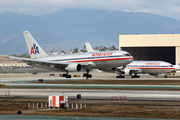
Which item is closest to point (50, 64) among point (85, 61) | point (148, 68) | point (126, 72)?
point (85, 61)

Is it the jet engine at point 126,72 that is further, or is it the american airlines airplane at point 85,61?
the jet engine at point 126,72

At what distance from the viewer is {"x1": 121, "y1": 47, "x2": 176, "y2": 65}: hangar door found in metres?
125

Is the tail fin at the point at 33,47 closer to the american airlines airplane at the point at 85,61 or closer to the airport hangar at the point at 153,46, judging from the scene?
the american airlines airplane at the point at 85,61

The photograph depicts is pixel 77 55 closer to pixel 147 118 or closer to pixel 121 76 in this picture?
pixel 121 76

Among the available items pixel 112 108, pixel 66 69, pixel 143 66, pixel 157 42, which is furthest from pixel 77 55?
pixel 157 42

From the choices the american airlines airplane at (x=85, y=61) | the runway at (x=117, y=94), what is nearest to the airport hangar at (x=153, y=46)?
the american airlines airplane at (x=85, y=61)

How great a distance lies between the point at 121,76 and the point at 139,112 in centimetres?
5578

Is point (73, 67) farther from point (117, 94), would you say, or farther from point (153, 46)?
point (153, 46)

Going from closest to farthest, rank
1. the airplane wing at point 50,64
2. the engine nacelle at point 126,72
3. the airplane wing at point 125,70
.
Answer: the airplane wing at point 50,64
the airplane wing at point 125,70
the engine nacelle at point 126,72

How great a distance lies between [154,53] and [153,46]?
16.7 feet

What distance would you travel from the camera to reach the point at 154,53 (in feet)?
418

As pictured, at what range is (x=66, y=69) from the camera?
63062 millimetres

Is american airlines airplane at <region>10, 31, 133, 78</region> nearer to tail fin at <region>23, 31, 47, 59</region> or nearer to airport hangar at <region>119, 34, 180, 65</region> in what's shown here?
tail fin at <region>23, 31, 47, 59</region>

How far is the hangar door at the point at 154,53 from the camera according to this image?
412 ft
